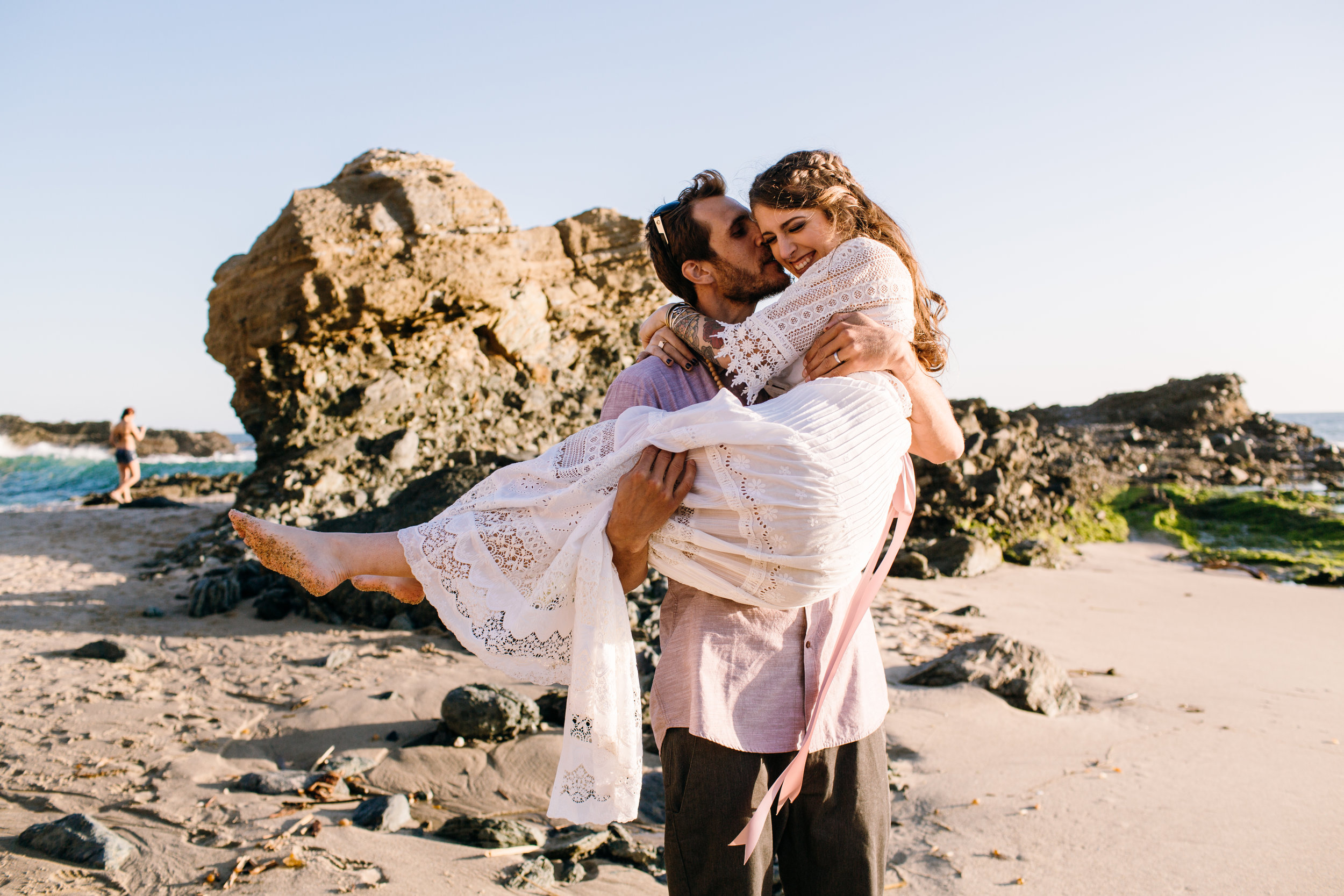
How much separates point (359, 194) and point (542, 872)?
26.4 ft

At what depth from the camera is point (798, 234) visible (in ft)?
7.82

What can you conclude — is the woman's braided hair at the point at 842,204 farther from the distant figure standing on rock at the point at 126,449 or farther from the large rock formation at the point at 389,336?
the distant figure standing on rock at the point at 126,449

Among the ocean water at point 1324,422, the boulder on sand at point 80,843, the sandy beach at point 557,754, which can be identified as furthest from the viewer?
the ocean water at point 1324,422

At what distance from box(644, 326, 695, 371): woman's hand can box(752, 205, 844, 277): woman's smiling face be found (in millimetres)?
413

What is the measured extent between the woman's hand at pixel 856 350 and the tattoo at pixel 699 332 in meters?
0.32

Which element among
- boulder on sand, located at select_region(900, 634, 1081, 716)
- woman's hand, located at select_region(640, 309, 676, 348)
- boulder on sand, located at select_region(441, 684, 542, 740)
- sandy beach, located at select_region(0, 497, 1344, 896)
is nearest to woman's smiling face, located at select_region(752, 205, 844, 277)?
woman's hand, located at select_region(640, 309, 676, 348)

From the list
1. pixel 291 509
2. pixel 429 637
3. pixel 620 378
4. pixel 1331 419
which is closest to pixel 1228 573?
pixel 429 637

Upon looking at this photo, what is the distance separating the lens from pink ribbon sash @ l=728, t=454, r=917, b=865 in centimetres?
183

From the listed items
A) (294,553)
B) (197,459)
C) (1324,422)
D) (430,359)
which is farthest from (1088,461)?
(1324,422)

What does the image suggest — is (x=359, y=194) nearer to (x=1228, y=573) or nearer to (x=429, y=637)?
(x=429, y=637)

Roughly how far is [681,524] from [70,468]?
158 feet

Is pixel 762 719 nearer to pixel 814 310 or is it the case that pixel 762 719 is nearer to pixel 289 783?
pixel 814 310

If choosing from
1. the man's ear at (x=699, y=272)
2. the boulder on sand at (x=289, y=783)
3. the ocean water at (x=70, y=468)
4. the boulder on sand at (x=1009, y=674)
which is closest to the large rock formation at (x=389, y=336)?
the boulder on sand at (x=289, y=783)

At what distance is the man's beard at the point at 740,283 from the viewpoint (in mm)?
2594
